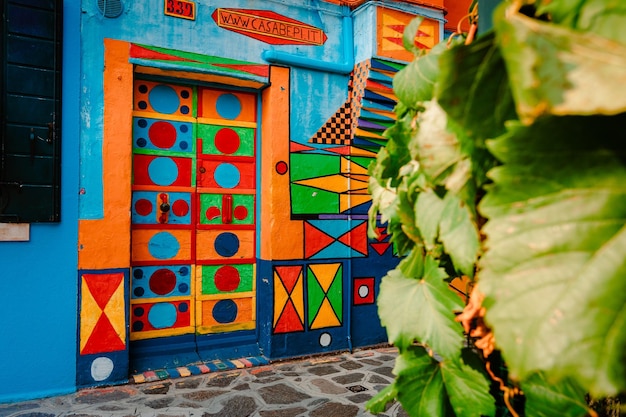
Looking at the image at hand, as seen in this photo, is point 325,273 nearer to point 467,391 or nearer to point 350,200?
point 350,200

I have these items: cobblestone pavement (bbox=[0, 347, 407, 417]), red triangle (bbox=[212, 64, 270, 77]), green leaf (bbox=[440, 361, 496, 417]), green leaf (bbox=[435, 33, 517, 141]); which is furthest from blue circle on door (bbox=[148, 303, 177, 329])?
green leaf (bbox=[435, 33, 517, 141])

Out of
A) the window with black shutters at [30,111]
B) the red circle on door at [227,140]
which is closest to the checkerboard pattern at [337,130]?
the red circle on door at [227,140]

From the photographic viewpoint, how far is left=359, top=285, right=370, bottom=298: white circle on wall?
531 centimetres

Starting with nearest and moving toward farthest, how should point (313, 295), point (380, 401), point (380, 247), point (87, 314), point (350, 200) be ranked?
1. point (380, 401)
2. point (87, 314)
3. point (313, 295)
4. point (350, 200)
5. point (380, 247)

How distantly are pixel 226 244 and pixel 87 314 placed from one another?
4.68ft

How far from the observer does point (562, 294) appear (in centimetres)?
38

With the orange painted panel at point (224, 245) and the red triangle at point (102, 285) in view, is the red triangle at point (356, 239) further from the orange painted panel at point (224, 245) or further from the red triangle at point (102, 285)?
the red triangle at point (102, 285)

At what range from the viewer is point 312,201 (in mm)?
5043

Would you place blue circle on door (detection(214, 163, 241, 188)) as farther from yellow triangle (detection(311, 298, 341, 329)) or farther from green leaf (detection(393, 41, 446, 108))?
green leaf (detection(393, 41, 446, 108))

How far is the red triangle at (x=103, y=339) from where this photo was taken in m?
4.04

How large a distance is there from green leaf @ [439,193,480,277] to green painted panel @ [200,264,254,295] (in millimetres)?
4420

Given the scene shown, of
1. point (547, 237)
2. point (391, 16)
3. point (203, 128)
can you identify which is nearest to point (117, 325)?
point (203, 128)

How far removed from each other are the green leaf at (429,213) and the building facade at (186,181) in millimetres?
3860

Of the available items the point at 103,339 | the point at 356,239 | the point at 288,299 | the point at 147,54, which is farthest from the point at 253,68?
the point at 103,339
